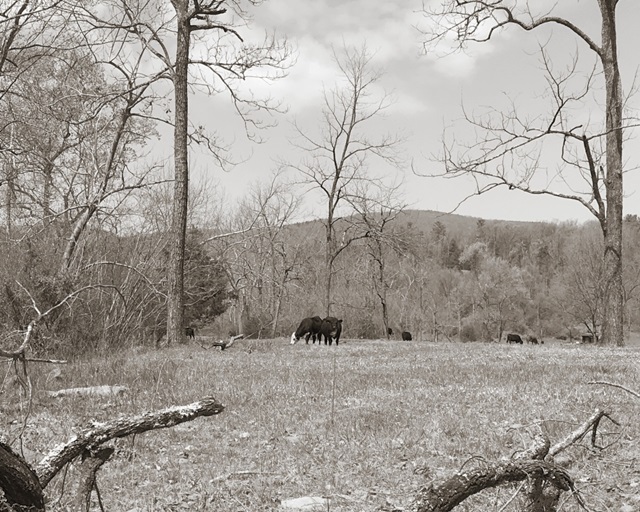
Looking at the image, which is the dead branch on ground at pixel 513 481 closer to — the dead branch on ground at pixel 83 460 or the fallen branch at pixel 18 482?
the dead branch on ground at pixel 83 460

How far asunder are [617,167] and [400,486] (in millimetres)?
17238

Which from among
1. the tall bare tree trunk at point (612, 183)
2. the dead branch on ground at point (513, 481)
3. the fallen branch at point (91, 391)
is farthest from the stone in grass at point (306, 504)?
the tall bare tree trunk at point (612, 183)

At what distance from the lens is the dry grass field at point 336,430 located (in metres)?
5.41

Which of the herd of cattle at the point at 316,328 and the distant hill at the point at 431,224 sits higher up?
the distant hill at the point at 431,224

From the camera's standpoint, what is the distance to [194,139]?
69.3 feet

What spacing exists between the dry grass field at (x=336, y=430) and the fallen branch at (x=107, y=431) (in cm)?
152

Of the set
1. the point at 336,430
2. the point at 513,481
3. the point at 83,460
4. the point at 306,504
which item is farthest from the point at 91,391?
the point at 513,481

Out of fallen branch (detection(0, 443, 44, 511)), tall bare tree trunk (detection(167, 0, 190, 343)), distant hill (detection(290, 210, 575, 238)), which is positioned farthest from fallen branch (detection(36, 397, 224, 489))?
distant hill (detection(290, 210, 575, 238))

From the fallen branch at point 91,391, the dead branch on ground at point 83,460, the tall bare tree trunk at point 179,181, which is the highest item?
the tall bare tree trunk at point 179,181

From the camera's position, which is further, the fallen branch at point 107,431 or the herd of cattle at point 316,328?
the herd of cattle at point 316,328

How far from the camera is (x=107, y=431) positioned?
10.3 ft

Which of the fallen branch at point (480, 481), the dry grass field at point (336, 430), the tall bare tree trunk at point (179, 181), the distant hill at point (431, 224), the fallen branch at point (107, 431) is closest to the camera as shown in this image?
the fallen branch at point (480, 481)

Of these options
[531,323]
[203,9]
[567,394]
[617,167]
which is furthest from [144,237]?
[531,323]

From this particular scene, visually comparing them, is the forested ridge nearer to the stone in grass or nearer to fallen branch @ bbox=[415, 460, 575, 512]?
the stone in grass
